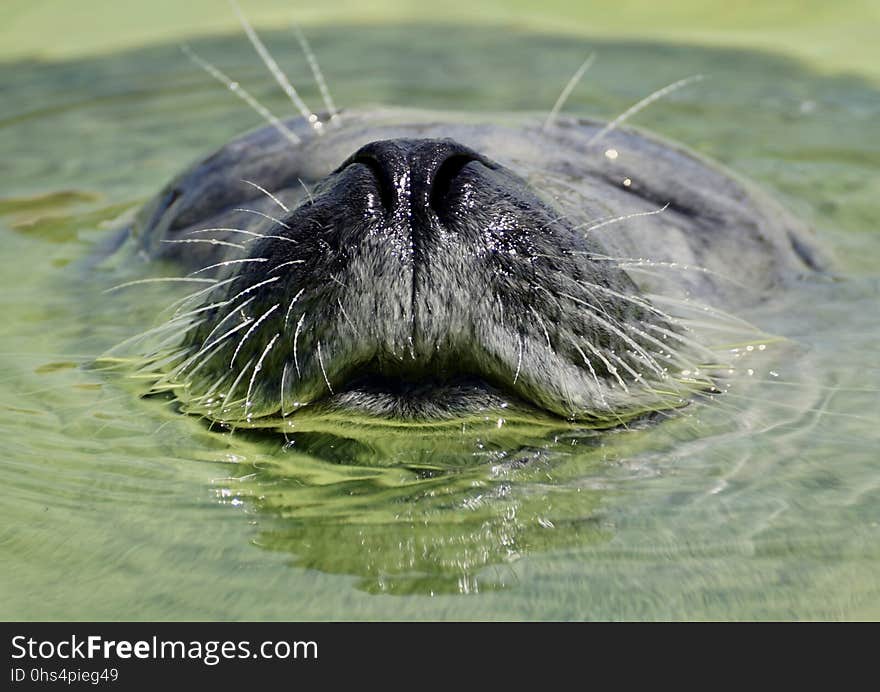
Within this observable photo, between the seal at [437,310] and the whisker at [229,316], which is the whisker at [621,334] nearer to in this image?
the seal at [437,310]

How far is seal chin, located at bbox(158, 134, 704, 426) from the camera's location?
8.58 feet

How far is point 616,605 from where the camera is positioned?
7.22 ft

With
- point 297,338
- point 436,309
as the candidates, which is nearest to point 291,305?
point 297,338

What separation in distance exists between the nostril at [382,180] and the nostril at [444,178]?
82mm

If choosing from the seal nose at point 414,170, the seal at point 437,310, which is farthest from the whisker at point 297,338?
the seal nose at point 414,170

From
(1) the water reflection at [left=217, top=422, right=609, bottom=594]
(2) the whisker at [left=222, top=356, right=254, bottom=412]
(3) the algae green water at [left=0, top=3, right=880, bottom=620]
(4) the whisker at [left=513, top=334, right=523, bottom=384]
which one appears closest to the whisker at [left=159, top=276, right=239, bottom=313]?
(3) the algae green water at [left=0, top=3, right=880, bottom=620]

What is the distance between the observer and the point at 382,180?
2660 mm

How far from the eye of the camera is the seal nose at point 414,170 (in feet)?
8.61

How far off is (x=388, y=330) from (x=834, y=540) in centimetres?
95

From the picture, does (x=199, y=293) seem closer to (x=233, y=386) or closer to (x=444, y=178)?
(x=233, y=386)

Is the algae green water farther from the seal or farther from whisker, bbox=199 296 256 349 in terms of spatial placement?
whisker, bbox=199 296 256 349

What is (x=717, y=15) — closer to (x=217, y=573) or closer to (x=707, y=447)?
(x=707, y=447)

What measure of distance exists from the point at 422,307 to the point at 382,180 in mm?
279
